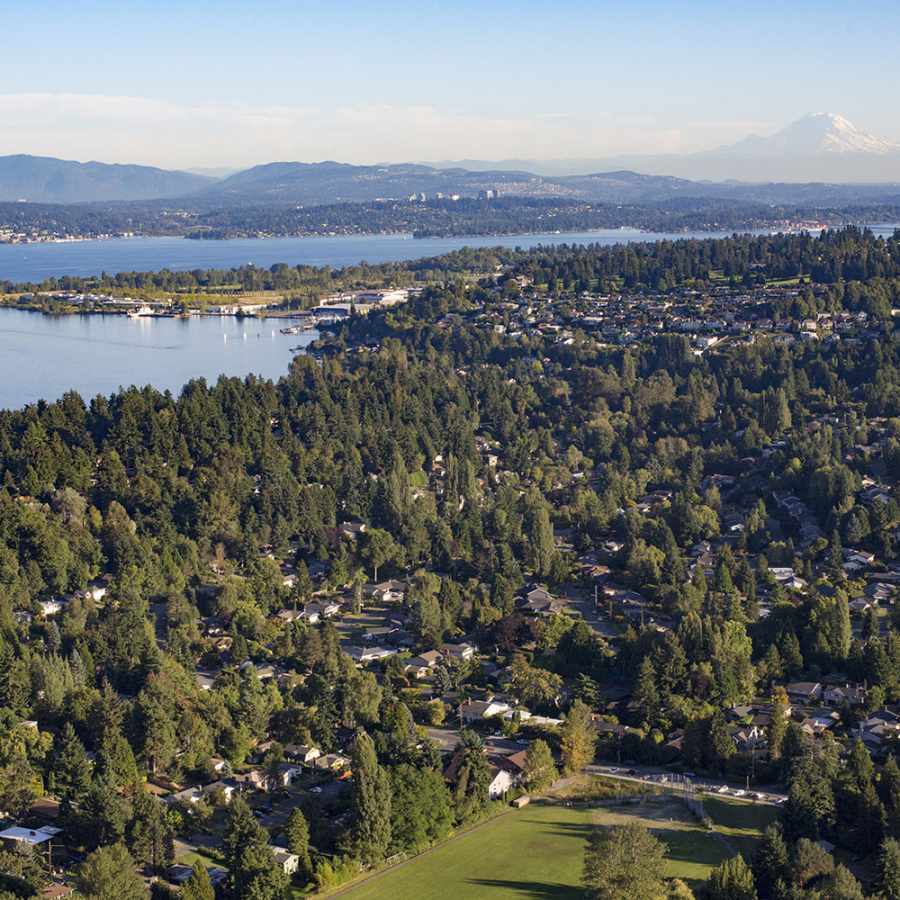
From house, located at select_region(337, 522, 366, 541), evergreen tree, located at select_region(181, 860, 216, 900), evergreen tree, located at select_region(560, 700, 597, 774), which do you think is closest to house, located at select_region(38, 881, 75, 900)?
evergreen tree, located at select_region(181, 860, 216, 900)

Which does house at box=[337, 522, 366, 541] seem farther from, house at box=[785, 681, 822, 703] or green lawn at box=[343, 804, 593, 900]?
green lawn at box=[343, 804, 593, 900]

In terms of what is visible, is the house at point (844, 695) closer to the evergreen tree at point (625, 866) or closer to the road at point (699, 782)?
the road at point (699, 782)

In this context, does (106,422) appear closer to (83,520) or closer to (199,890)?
(83,520)

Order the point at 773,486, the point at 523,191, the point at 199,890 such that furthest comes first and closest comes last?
the point at 523,191
the point at 773,486
the point at 199,890

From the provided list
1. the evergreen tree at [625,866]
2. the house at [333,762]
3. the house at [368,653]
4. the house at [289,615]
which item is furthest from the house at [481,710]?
the evergreen tree at [625,866]

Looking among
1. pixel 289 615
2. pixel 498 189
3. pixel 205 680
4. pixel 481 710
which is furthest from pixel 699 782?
pixel 498 189

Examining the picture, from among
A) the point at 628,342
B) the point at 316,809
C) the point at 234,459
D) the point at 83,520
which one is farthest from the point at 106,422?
the point at 628,342

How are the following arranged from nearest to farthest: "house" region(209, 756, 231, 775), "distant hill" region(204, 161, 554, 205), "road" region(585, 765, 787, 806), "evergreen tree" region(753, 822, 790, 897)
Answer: "evergreen tree" region(753, 822, 790, 897)
"road" region(585, 765, 787, 806)
"house" region(209, 756, 231, 775)
"distant hill" region(204, 161, 554, 205)
